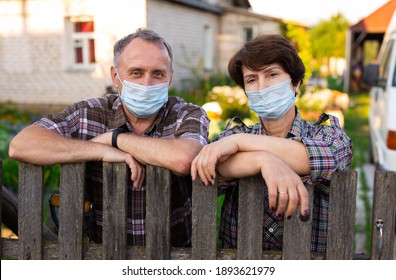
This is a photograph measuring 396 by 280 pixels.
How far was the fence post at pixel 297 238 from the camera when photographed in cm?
201

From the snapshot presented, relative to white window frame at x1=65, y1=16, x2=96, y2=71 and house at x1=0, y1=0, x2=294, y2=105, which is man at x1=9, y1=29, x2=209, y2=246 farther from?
white window frame at x1=65, y1=16, x2=96, y2=71

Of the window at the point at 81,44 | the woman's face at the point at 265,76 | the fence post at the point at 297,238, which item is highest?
the window at the point at 81,44

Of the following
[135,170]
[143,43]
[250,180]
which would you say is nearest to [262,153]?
[250,180]

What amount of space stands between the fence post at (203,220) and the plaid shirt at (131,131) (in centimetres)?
24

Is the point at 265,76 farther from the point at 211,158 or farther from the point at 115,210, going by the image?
the point at 115,210

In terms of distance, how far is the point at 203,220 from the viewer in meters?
2.04

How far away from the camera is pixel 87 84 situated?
1573 centimetres

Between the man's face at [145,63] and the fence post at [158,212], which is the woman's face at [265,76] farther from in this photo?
the fence post at [158,212]

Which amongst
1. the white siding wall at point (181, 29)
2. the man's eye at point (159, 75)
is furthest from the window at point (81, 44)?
the man's eye at point (159, 75)

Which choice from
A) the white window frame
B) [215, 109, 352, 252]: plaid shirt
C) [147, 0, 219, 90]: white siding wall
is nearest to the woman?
[215, 109, 352, 252]: plaid shirt

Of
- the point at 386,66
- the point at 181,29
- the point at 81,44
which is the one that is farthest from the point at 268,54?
the point at 181,29

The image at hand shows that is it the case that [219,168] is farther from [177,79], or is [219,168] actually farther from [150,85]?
[177,79]

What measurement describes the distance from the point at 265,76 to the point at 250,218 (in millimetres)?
608

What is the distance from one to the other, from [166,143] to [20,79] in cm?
1558
